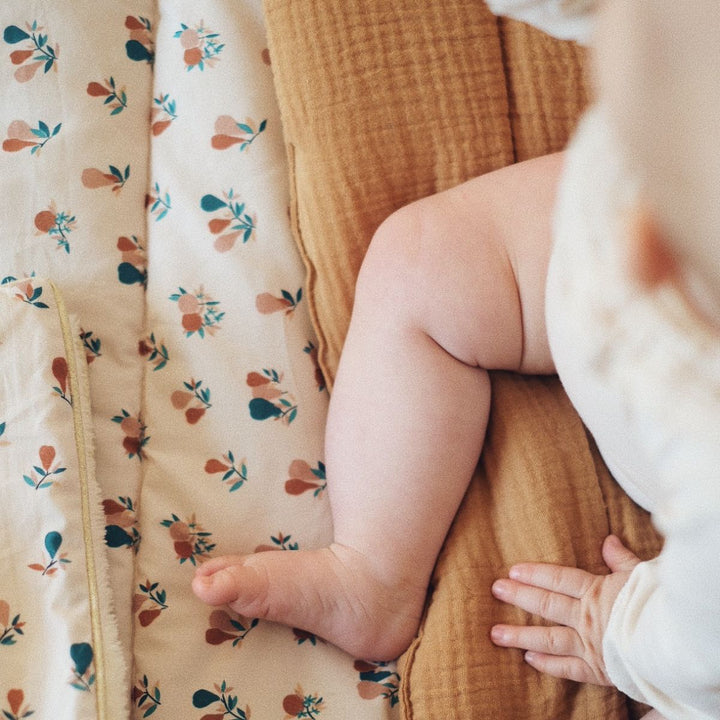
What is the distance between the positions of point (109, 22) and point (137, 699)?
784mm

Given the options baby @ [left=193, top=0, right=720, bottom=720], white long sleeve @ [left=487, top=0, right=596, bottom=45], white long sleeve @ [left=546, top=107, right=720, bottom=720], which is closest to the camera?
white long sleeve @ [left=546, top=107, right=720, bottom=720]

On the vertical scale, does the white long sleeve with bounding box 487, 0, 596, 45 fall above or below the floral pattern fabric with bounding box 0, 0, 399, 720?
above

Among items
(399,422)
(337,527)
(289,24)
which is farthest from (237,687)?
(289,24)

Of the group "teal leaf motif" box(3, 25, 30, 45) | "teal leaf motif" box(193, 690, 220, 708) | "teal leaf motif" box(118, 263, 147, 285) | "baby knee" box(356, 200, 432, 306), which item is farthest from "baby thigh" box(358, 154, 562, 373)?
"teal leaf motif" box(3, 25, 30, 45)

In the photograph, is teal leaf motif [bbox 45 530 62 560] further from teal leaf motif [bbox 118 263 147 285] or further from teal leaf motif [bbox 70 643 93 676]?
teal leaf motif [bbox 118 263 147 285]

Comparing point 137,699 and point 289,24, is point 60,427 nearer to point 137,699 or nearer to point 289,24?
point 137,699

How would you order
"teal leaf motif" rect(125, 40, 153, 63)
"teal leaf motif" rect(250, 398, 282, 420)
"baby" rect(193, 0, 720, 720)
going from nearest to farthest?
"baby" rect(193, 0, 720, 720) → "teal leaf motif" rect(250, 398, 282, 420) → "teal leaf motif" rect(125, 40, 153, 63)

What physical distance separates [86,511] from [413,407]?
12.9 inches

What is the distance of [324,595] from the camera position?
30.2 inches

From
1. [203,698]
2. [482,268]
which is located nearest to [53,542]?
[203,698]

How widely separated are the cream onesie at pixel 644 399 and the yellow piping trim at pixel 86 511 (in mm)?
435

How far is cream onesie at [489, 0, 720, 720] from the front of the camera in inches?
13.7

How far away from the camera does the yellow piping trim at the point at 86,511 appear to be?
2.33 feet

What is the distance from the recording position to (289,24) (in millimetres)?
908
